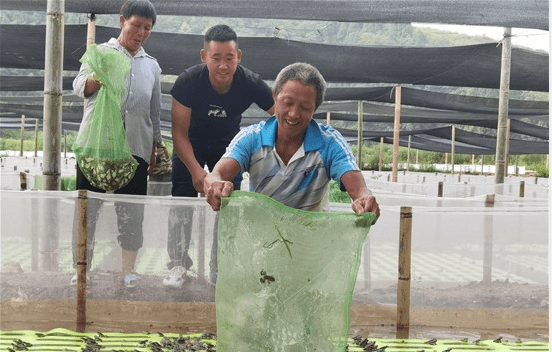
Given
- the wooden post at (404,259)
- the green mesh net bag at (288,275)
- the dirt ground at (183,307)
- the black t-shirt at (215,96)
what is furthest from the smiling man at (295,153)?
the dirt ground at (183,307)

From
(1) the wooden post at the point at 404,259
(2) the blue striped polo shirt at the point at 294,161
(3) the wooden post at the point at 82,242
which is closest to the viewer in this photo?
(2) the blue striped polo shirt at the point at 294,161

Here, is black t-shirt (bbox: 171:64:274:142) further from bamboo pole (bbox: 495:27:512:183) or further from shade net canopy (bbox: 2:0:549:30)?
bamboo pole (bbox: 495:27:512:183)

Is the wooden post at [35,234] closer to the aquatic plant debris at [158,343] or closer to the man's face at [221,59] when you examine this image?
the aquatic plant debris at [158,343]

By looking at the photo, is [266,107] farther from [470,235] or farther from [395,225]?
[470,235]

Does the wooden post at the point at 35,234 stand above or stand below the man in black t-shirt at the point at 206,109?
below

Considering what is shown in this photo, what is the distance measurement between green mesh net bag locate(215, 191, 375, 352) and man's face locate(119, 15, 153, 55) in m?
1.30

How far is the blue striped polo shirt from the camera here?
1825 mm

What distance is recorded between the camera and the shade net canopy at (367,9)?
4203 millimetres

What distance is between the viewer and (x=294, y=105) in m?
1.73

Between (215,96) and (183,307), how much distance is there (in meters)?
1.04

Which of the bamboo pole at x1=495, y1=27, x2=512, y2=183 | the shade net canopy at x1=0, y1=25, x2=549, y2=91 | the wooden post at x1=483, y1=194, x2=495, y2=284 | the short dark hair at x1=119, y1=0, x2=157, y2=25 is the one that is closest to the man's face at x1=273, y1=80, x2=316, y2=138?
the short dark hair at x1=119, y1=0, x2=157, y2=25

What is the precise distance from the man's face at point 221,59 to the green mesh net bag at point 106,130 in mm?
432

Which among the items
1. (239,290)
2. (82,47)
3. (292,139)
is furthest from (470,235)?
(82,47)

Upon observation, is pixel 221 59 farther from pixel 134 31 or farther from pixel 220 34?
pixel 134 31
